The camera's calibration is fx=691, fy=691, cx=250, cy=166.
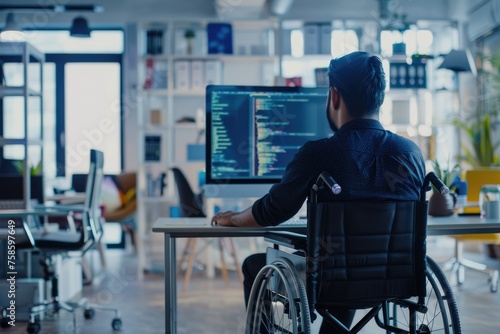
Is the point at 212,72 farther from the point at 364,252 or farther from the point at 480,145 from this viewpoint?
the point at 364,252

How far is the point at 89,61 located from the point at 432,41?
4.23 m

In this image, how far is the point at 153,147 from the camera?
6402 mm

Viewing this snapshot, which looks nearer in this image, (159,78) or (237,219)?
(237,219)

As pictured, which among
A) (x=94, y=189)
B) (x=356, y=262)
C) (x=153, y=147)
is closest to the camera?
(x=356, y=262)

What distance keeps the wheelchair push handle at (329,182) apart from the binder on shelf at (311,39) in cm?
513

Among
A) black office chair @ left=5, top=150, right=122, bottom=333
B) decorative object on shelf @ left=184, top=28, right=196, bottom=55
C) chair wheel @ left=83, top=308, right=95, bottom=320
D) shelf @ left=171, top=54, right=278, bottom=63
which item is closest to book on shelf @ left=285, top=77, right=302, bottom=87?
shelf @ left=171, top=54, right=278, bottom=63

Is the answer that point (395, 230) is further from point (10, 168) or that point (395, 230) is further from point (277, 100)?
point (10, 168)

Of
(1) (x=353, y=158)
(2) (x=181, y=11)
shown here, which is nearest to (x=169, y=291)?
(1) (x=353, y=158)

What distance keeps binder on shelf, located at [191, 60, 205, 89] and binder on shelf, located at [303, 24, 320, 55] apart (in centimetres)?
111

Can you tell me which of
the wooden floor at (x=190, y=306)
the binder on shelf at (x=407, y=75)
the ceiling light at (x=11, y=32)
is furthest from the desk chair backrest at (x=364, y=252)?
the ceiling light at (x=11, y=32)

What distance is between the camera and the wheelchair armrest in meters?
2.17

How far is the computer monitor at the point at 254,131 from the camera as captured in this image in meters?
2.88

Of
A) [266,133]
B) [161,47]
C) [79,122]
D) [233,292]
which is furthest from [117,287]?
[79,122]

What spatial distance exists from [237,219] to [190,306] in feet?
7.97
